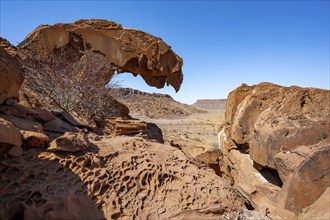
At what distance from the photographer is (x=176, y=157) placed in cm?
393

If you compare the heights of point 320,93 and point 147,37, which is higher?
point 147,37

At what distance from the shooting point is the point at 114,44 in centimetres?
956

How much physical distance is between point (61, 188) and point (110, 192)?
483mm

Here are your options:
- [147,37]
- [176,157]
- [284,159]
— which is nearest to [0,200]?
[176,157]

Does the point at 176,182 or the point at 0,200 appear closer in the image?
the point at 0,200

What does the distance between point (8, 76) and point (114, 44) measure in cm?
637

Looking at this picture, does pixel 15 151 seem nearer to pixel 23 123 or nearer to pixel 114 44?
pixel 23 123

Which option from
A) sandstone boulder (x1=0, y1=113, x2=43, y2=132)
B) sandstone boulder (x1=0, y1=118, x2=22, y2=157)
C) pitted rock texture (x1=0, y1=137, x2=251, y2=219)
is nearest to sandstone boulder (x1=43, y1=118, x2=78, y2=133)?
sandstone boulder (x1=0, y1=113, x2=43, y2=132)

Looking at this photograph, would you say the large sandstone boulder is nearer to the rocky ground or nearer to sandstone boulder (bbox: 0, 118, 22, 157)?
the rocky ground

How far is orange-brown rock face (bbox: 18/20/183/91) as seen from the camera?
9180mm

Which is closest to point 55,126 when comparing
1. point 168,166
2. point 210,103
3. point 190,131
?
point 168,166

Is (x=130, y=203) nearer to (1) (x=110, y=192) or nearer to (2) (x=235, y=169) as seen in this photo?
(1) (x=110, y=192)

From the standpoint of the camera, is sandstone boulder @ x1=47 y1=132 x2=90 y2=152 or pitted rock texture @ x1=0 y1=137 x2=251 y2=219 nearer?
pitted rock texture @ x1=0 y1=137 x2=251 y2=219

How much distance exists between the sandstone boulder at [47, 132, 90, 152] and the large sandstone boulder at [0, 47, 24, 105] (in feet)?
3.23
